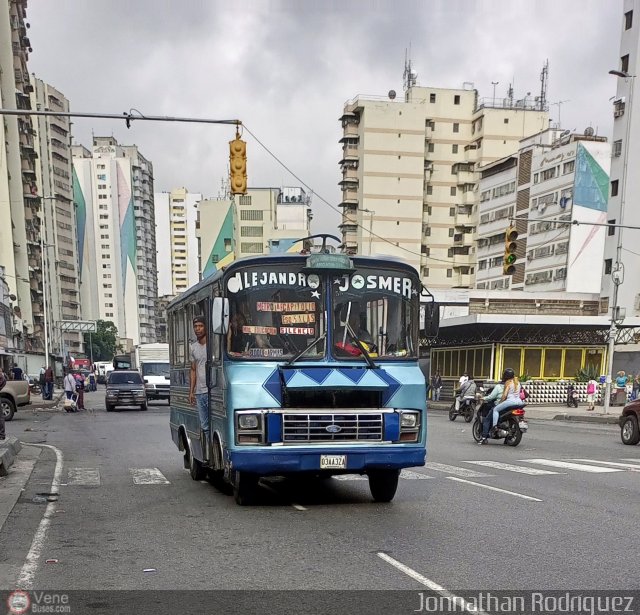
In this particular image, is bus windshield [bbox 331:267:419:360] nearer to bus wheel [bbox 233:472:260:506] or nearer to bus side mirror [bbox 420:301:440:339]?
bus side mirror [bbox 420:301:440:339]

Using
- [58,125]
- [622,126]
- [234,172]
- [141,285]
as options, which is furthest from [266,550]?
[141,285]

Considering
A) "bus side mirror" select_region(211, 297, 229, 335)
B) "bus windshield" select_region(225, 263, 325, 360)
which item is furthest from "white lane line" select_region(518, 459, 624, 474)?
"bus side mirror" select_region(211, 297, 229, 335)

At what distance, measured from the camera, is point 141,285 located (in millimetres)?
185000

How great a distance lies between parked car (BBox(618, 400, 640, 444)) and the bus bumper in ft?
39.0

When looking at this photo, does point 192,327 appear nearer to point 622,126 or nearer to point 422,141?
point 622,126

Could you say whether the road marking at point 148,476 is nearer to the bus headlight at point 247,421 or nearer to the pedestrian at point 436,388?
the bus headlight at point 247,421

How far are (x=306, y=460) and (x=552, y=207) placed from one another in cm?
7366

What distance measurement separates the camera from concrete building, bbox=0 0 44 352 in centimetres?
7062

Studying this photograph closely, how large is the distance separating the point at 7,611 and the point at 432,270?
9674 centimetres

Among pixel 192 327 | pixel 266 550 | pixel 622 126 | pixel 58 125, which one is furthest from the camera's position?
pixel 58 125

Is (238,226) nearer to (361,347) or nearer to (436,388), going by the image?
(436,388)

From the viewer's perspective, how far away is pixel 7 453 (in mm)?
13055

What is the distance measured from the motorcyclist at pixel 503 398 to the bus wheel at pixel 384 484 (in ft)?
27.8

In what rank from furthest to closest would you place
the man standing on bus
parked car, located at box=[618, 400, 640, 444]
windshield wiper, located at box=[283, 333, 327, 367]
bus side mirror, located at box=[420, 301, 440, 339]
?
parked car, located at box=[618, 400, 640, 444] → the man standing on bus → bus side mirror, located at box=[420, 301, 440, 339] → windshield wiper, located at box=[283, 333, 327, 367]
